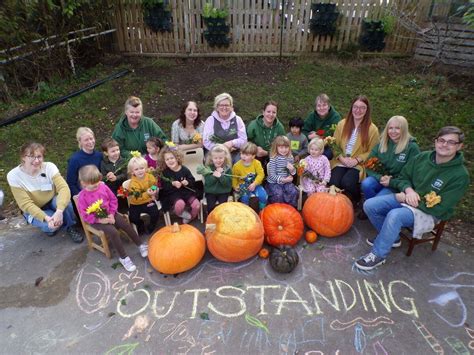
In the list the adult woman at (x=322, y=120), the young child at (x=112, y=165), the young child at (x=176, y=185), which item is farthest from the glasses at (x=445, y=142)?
the young child at (x=112, y=165)

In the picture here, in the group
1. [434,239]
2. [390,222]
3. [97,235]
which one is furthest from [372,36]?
[97,235]

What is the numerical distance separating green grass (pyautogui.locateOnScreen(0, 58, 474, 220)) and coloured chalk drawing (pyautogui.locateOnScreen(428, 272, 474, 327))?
262 cm

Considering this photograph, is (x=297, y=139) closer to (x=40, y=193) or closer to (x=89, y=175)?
(x=89, y=175)

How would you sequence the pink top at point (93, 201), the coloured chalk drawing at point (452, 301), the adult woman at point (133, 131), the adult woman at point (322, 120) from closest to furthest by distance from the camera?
1. the coloured chalk drawing at point (452, 301)
2. the pink top at point (93, 201)
3. the adult woman at point (133, 131)
4. the adult woman at point (322, 120)

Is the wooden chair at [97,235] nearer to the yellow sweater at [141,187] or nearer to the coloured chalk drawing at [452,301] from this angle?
the yellow sweater at [141,187]

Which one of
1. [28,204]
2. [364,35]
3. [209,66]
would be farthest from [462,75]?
[28,204]

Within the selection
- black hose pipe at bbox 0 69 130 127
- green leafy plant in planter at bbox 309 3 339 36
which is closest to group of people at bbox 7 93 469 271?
black hose pipe at bbox 0 69 130 127

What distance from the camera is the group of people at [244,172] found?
3744 mm

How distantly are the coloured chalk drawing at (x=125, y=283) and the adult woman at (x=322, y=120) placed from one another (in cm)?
308

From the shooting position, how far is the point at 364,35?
383 inches

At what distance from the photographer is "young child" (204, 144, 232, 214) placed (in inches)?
171

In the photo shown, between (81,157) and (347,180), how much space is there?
139 inches

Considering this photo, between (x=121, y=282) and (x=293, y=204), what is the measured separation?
93.7 inches

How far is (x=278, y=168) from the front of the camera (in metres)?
4.67
